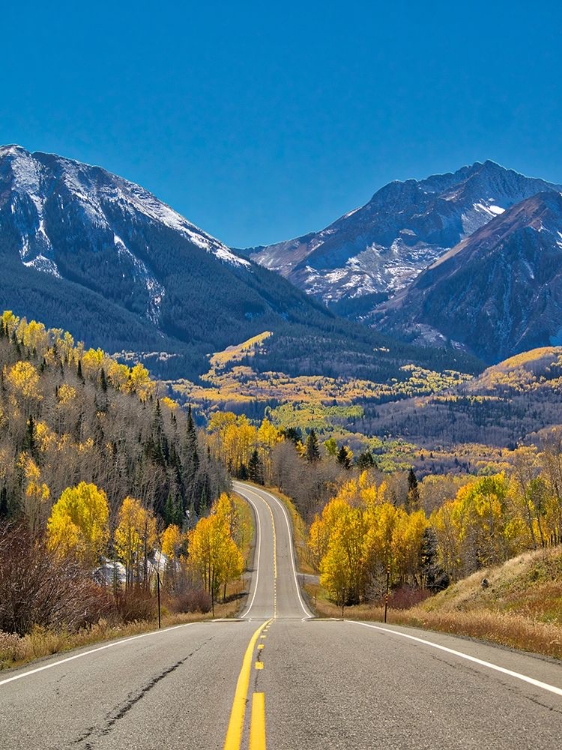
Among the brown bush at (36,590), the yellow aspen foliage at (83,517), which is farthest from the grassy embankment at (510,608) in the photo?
the yellow aspen foliage at (83,517)

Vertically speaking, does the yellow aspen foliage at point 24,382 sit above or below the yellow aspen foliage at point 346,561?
above

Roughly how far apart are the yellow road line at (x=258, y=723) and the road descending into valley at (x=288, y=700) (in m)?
0.01

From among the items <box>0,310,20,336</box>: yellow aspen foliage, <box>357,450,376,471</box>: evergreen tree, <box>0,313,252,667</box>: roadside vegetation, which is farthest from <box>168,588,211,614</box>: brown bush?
<box>0,310,20,336</box>: yellow aspen foliage

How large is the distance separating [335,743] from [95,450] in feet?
329

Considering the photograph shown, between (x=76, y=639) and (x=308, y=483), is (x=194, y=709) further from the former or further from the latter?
(x=308, y=483)

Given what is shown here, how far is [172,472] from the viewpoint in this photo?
11250cm

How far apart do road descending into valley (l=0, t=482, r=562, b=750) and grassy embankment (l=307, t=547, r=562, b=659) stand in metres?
2.76

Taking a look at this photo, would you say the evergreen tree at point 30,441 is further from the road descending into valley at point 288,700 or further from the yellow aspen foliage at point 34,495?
the road descending into valley at point 288,700

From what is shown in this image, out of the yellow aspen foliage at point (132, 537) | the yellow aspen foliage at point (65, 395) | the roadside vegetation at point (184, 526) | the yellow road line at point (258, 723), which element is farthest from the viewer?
the yellow aspen foliage at point (65, 395)

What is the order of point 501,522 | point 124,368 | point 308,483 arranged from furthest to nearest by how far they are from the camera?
point 124,368 → point 308,483 → point 501,522

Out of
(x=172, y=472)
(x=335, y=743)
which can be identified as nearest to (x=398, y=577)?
(x=172, y=472)

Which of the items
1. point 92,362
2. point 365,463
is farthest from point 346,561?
point 92,362

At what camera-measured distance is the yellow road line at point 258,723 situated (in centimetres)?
683

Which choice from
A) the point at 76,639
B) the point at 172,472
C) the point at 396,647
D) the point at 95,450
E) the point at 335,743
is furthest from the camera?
the point at 172,472
